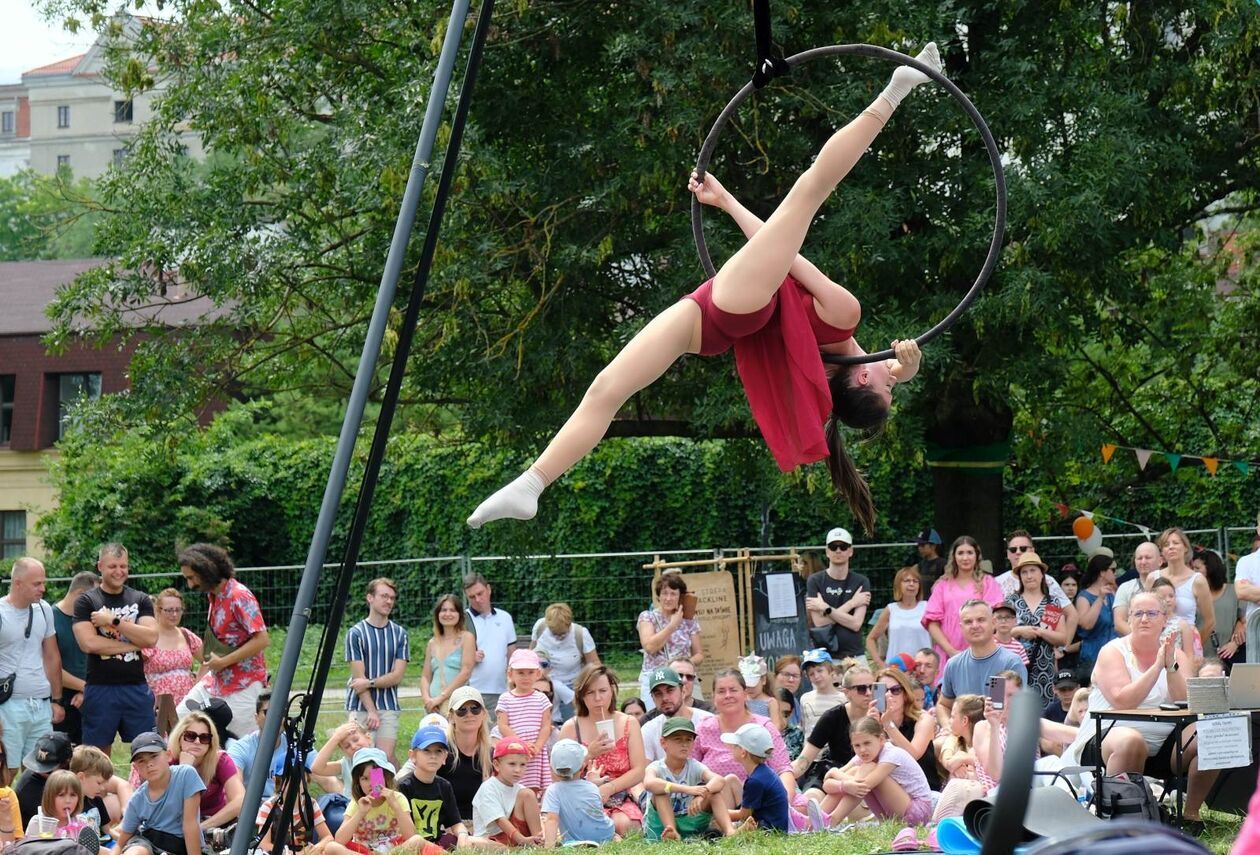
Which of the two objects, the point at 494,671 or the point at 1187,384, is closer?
the point at 494,671

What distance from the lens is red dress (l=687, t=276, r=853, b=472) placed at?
4.39m

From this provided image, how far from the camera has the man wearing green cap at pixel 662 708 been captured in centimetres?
725

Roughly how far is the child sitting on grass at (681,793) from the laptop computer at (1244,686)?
2121mm

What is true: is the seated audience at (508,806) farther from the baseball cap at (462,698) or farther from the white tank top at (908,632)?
the white tank top at (908,632)

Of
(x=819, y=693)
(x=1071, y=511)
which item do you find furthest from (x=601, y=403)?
(x=1071, y=511)

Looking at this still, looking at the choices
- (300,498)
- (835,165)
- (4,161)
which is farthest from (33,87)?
(835,165)

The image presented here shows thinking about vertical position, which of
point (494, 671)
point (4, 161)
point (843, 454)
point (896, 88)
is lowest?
point (494, 671)

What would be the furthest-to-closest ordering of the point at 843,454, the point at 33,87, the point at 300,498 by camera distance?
the point at 33,87 < the point at 300,498 < the point at 843,454

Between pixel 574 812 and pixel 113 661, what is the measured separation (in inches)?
108

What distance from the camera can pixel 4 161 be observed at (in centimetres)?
7781

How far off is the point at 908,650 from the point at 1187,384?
6.03m

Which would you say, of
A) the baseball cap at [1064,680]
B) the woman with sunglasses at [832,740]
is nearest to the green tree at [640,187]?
the baseball cap at [1064,680]

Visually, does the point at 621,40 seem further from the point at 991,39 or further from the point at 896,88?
the point at 896,88

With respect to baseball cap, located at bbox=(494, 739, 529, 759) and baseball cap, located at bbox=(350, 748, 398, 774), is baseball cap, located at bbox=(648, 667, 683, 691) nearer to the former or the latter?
baseball cap, located at bbox=(494, 739, 529, 759)
